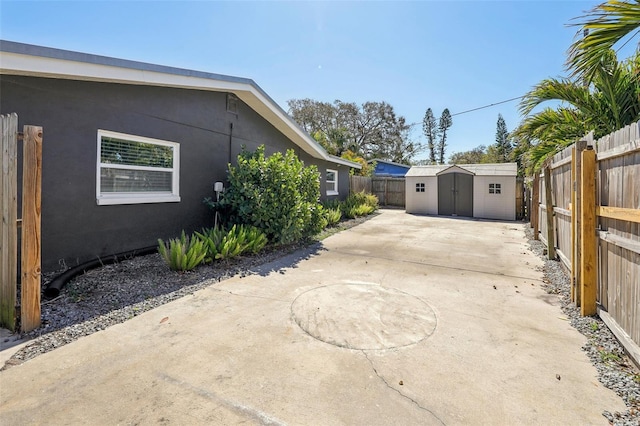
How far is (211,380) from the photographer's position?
7.03 ft

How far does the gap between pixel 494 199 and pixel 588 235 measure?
37.4ft

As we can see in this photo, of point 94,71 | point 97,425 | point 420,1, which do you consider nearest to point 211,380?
point 97,425

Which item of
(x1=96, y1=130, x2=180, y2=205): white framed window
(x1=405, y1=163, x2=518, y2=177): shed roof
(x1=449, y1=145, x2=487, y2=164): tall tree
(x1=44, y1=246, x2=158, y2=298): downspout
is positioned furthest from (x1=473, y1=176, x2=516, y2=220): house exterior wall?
(x1=449, y1=145, x2=487, y2=164): tall tree

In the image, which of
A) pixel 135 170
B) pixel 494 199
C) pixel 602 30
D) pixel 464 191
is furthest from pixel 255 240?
pixel 494 199

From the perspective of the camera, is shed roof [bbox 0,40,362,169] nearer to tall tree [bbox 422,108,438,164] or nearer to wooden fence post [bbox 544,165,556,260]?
wooden fence post [bbox 544,165,556,260]

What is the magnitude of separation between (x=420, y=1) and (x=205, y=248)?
26.6 feet

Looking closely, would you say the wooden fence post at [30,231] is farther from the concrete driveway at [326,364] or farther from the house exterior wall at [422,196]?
the house exterior wall at [422,196]

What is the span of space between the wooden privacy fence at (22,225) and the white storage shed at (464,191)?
1474cm

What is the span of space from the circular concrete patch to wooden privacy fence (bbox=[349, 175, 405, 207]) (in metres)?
14.0

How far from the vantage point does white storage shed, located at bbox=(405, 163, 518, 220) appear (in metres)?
13.1

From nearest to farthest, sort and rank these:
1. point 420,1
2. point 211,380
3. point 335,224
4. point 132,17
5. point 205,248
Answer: point 211,380
point 205,248
point 132,17
point 420,1
point 335,224

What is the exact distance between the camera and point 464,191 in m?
14.1

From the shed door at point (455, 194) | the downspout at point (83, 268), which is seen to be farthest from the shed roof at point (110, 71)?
the shed door at point (455, 194)

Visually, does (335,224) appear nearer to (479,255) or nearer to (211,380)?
(479,255)
